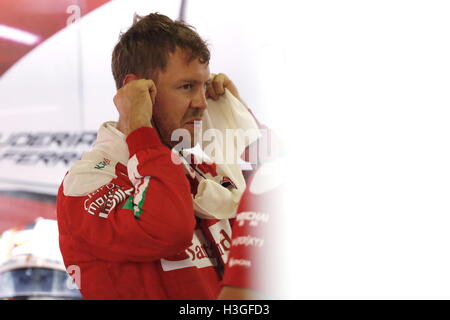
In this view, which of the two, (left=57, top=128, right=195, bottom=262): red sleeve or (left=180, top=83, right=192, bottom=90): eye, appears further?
(left=180, top=83, right=192, bottom=90): eye

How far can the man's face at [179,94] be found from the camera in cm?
97

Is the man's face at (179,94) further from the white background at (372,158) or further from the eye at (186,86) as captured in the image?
the white background at (372,158)

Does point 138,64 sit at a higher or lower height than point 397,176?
higher

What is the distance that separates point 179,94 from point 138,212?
285 mm

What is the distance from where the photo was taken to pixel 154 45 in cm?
98

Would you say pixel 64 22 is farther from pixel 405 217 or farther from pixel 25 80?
pixel 405 217

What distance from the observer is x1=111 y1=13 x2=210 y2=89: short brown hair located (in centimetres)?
97

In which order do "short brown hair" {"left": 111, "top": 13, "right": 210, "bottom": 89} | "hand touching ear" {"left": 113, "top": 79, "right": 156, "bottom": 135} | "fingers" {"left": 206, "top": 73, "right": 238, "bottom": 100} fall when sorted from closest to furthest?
1. "hand touching ear" {"left": 113, "top": 79, "right": 156, "bottom": 135}
2. "short brown hair" {"left": 111, "top": 13, "right": 210, "bottom": 89}
3. "fingers" {"left": 206, "top": 73, "right": 238, "bottom": 100}

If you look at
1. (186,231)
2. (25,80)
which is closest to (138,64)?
(186,231)

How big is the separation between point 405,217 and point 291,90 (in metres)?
0.32

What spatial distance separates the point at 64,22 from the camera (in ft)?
4.79

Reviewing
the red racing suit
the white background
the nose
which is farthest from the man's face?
the white background

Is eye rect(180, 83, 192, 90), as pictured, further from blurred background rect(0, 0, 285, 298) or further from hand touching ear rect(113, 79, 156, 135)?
blurred background rect(0, 0, 285, 298)

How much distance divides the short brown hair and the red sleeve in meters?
0.19
